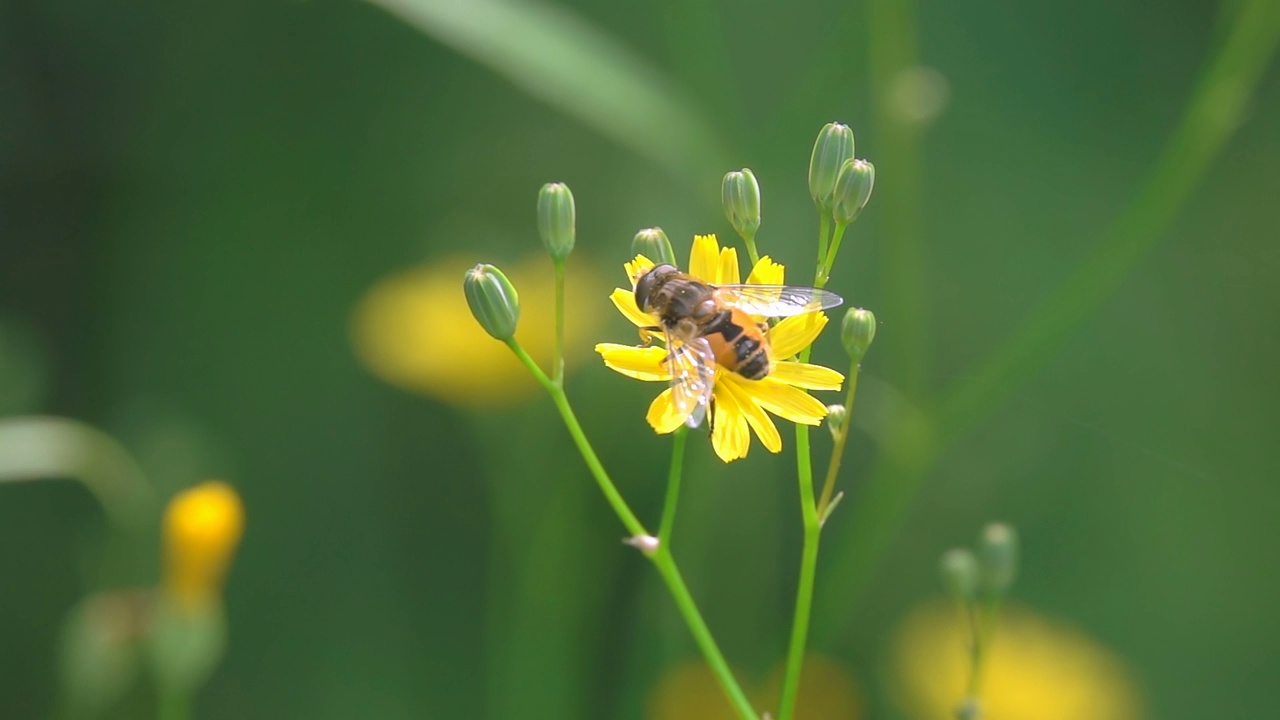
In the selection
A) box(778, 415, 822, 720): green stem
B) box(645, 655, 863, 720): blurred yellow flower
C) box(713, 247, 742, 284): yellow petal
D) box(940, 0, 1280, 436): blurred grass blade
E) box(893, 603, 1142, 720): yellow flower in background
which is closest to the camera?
box(778, 415, 822, 720): green stem

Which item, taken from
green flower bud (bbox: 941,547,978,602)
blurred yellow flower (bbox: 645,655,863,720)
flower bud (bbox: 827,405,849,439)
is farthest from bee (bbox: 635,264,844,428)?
blurred yellow flower (bbox: 645,655,863,720)

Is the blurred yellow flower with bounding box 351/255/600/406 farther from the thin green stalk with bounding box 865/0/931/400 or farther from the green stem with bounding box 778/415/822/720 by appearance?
the green stem with bounding box 778/415/822/720

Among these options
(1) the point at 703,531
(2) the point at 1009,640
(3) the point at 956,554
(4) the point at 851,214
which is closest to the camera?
(4) the point at 851,214

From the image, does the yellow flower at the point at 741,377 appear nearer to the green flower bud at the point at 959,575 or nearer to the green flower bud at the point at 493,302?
the green flower bud at the point at 493,302

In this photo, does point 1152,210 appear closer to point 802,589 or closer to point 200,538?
point 802,589

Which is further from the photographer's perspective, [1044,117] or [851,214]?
[1044,117]

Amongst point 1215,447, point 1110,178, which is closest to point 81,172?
point 1110,178

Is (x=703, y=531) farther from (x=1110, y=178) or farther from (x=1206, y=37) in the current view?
(x=1206, y=37)
